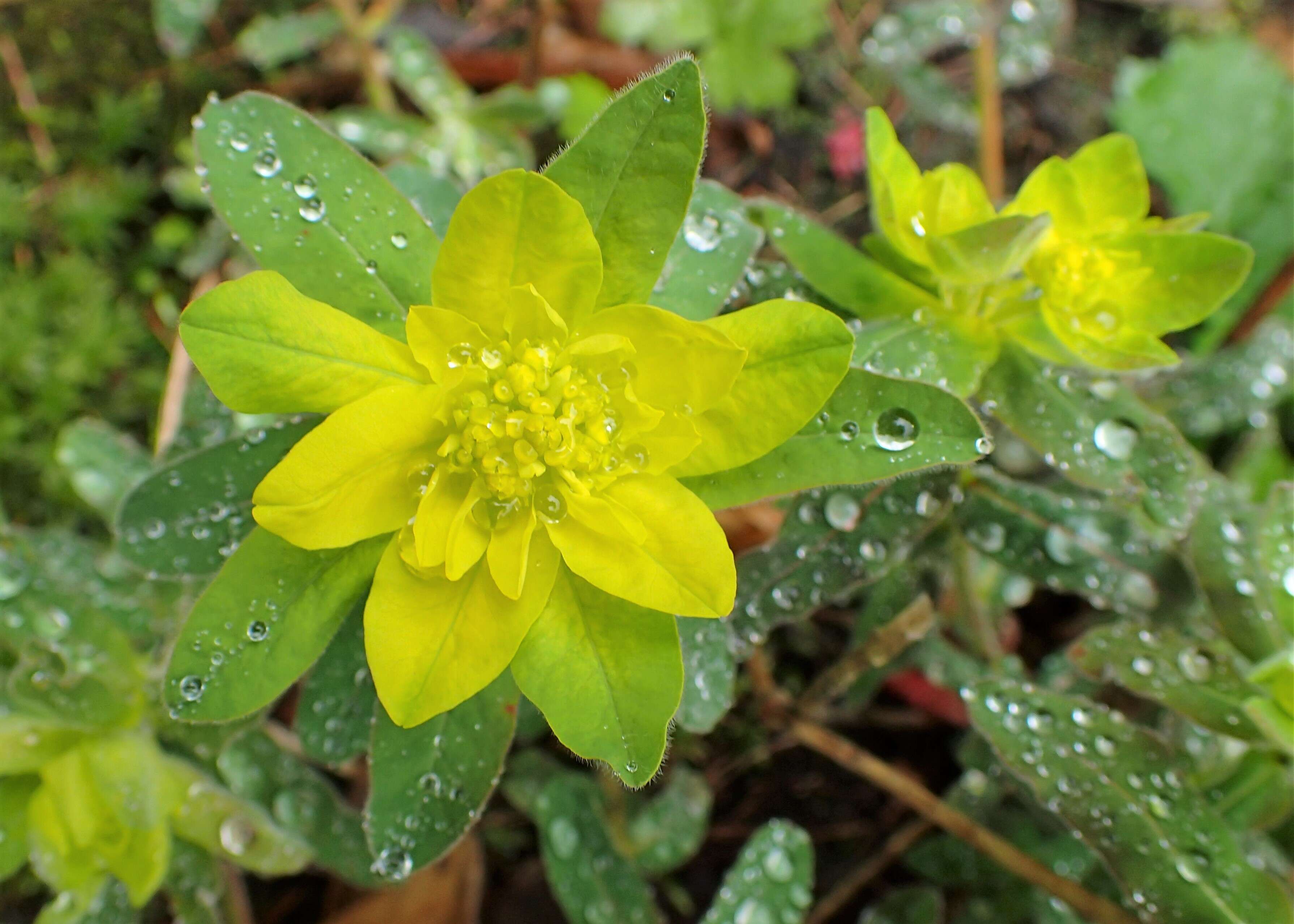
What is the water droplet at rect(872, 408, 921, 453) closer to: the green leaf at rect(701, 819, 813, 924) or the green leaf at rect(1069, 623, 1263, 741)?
the green leaf at rect(1069, 623, 1263, 741)

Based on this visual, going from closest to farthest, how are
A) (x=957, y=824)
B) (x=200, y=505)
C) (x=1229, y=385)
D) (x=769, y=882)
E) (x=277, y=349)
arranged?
(x=277, y=349) → (x=200, y=505) → (x=769, y=882) → (x=957, y=824) → (x=1229, y=385)

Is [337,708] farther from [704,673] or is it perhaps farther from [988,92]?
[988,92]

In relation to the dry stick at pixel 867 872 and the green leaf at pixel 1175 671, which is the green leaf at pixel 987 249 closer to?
the green leaf at pixel 1175 671

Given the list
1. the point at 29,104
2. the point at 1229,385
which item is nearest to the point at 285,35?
the point at 29,104

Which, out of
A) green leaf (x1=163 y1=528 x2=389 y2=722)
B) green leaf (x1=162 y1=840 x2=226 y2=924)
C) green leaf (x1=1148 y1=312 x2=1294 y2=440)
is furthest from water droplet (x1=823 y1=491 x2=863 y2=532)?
green leaf (x1=162 y1=840 x2=226 y2=924)

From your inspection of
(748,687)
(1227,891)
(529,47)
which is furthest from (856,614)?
(529,47)

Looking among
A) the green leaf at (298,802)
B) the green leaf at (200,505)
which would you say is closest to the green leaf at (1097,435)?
the green leaf at (200,505)
